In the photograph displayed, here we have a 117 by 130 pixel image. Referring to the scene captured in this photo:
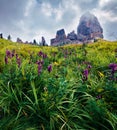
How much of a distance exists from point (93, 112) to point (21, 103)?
1.24 m

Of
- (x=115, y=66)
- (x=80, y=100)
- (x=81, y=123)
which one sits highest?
(x=115, y=66)

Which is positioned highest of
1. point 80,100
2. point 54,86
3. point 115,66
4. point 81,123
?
point 115,66

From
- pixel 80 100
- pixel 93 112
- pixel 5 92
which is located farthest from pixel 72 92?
pixel 5 92

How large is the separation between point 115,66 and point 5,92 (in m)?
2.17

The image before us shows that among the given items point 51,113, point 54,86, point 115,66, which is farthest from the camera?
point 115,66

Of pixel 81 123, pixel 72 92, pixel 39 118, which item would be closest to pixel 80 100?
pixel 72 92

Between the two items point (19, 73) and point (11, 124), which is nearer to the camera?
point (11, 124)

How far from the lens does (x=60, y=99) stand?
4.27m

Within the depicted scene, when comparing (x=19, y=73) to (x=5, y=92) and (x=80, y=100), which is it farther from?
(x=80, y=100)

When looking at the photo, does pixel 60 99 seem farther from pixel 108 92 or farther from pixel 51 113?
pixel 108 92

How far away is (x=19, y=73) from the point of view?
5.03 meters

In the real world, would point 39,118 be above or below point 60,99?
below

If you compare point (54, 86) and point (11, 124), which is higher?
point (54, 86)

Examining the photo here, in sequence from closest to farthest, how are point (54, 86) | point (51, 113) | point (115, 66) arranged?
point (51, 113)
point (54, 86)
point (115, 66)
